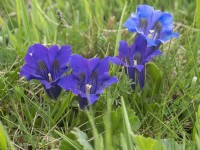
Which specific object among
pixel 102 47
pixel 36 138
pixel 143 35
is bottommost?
pixel 36 138

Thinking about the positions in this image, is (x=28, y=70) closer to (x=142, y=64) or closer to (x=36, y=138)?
(x=36, y=138)

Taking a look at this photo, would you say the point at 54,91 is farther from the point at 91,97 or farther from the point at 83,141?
the point at 83,141

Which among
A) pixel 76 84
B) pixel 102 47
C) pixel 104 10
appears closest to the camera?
pixel 76 84

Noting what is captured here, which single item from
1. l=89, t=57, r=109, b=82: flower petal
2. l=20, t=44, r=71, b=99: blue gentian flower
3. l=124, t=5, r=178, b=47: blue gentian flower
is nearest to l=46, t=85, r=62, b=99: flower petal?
l=20, t=44, r=71, b=99: blue gentian flower

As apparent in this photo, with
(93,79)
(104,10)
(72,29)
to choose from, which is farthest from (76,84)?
(104,10)

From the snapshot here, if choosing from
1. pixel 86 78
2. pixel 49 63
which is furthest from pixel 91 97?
→ pixel 49 63
